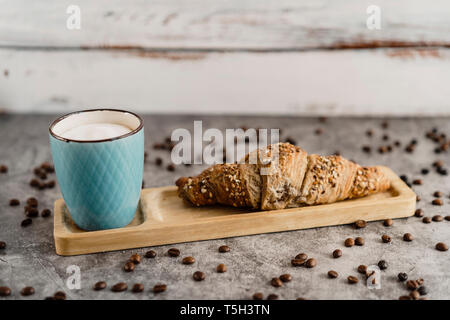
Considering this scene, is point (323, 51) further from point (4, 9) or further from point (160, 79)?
point (4, 9)

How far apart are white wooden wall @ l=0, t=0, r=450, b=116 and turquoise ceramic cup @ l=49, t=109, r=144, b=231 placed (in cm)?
134

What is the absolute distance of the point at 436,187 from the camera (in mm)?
2225

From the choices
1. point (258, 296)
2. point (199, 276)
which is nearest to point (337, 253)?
point (258, 296)

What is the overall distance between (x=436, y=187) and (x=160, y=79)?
173cm

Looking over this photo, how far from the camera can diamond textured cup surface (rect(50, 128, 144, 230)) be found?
1611mm

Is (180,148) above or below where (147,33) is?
below

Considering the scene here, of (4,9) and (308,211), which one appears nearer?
(308,211)

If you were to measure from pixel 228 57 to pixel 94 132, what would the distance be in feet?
5.10

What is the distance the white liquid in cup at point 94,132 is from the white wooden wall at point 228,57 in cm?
139

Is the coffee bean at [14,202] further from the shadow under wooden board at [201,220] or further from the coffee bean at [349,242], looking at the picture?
the coffee bean at [349,242]

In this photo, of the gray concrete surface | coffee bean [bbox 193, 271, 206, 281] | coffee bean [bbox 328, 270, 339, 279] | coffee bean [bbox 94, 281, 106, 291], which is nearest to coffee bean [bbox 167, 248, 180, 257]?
the gray concrete surface

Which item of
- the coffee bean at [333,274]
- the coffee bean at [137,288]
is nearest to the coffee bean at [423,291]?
the coffee bean at [333,274]
